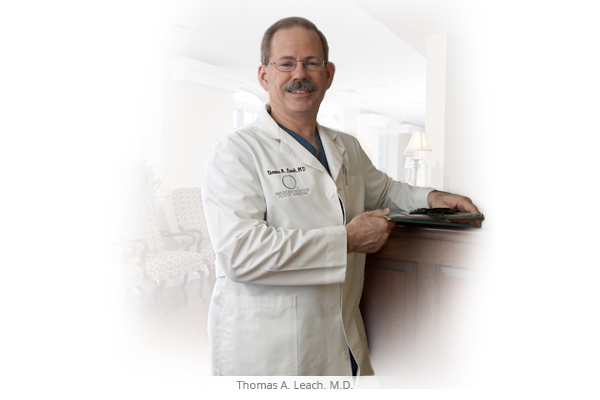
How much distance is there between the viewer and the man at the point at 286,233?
1.03 metres

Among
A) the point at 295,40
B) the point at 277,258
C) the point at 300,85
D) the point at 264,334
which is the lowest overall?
the point at 264,334

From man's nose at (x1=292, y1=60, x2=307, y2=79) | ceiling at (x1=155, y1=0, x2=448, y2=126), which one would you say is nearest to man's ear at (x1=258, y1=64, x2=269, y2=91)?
man's nose at (x1=292, y1=60, x2=307, y2=79)

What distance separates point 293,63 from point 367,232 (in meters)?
0.51

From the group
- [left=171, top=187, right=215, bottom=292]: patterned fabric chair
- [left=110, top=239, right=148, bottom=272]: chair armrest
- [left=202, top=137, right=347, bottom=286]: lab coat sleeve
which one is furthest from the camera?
[left=171, top=187, right=215, bottom=292]: patterned fabric chair

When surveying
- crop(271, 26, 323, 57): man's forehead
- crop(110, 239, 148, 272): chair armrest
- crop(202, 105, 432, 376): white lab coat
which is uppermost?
crop(271, 26, 323, 57): man's forehead

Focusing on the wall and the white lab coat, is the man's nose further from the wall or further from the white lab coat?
the wall

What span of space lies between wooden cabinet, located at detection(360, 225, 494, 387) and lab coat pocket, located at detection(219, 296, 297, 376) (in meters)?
0.35

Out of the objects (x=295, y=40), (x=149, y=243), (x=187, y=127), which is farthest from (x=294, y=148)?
(x=187, y=127)

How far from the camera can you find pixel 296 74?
3.83ft

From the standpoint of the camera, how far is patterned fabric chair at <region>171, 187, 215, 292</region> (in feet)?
14.8

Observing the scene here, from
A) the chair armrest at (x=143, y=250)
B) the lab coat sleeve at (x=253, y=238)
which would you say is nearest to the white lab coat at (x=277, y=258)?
the lab coat sleeve at (x=253, y=238)

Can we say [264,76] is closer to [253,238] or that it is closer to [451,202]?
[253,238]

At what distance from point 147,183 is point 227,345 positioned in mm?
3448

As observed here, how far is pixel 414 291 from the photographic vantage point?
1.26 meters
